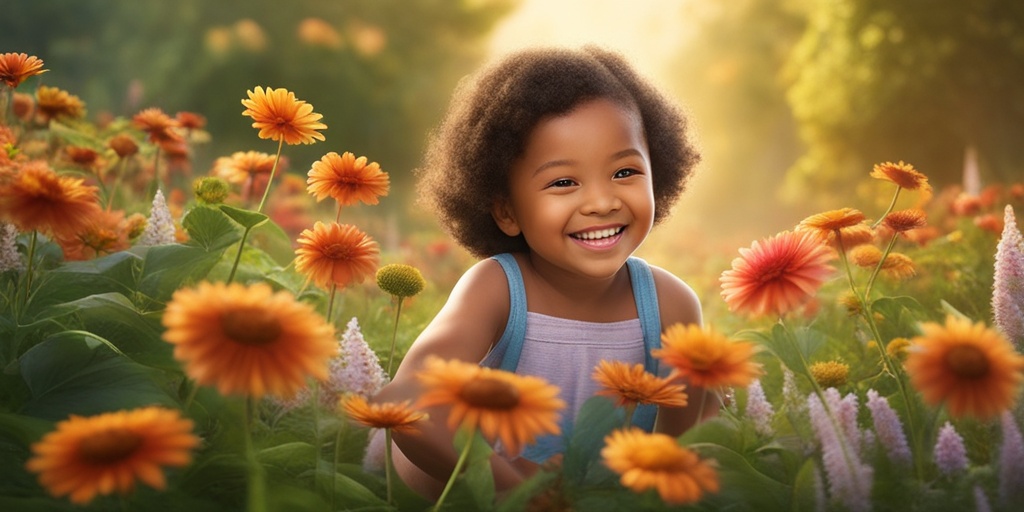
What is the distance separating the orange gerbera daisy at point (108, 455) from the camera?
2.67 feet

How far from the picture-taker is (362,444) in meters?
1.77

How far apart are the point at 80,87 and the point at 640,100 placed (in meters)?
8.89

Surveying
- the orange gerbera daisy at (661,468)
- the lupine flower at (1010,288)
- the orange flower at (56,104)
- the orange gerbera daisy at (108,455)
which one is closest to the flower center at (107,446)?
the orange gerbera daisy at (108,455)

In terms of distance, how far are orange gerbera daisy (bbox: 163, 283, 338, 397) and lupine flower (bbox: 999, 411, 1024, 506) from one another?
0.79 metres

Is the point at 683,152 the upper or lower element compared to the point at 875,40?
lower

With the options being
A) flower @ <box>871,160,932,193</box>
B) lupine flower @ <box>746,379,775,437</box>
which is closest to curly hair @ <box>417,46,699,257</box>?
flower @ <box>871,160,932,193</box>

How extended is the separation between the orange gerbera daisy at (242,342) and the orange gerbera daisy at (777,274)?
61cm

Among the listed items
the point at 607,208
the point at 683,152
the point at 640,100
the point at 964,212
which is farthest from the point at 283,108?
the point at 964,212

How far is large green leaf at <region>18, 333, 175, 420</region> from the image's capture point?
122 cm

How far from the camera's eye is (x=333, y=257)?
5.29ft

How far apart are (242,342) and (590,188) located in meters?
0.91

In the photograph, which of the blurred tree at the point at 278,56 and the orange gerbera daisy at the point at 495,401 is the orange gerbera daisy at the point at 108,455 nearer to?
the orange gerbera daisy at the point at 495,401

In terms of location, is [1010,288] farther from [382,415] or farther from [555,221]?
[382,415]

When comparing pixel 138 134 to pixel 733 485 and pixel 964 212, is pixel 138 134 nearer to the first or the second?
pixel 733 485
